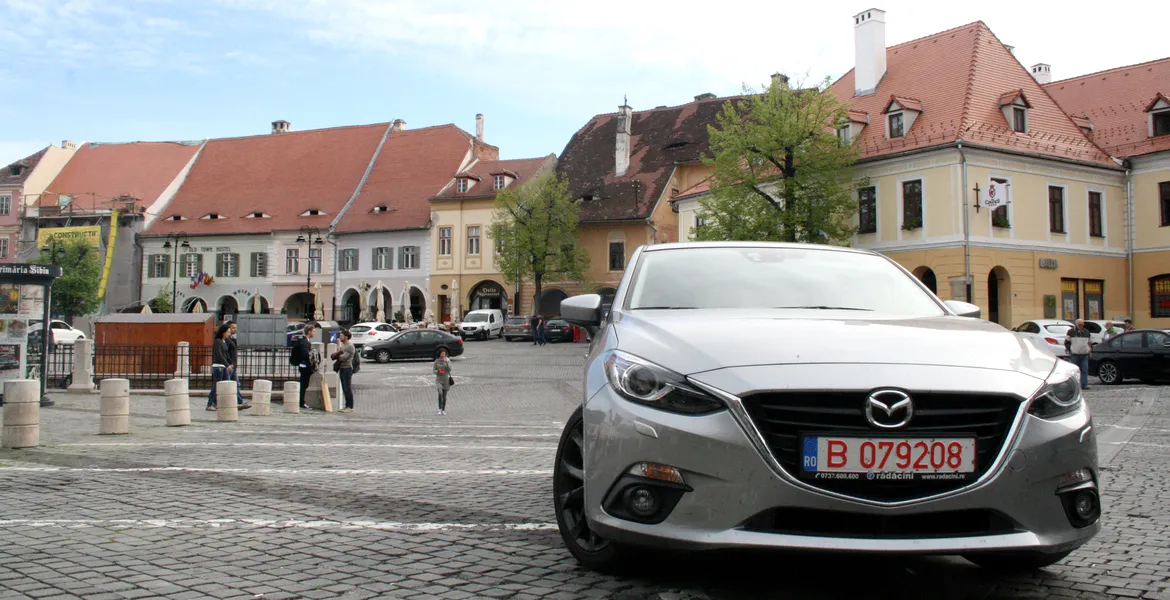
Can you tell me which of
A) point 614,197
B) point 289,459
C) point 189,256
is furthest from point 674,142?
point 289,459

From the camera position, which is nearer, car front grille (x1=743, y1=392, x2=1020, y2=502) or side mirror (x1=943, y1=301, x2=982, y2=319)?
car front grille (x1=743, y1=392, x2=1020, y2=502)

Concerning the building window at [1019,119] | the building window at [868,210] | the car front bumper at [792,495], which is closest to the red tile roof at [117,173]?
the building window at [868,210]

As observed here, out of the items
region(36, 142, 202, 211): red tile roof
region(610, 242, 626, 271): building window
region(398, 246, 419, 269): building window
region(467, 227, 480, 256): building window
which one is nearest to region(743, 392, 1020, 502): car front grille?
region(610, 242, 626, 271): building window

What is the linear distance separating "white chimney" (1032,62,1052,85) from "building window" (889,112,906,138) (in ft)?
59.8

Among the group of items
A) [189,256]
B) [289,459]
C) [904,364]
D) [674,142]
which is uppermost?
[674,142]

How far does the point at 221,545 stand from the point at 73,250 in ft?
233

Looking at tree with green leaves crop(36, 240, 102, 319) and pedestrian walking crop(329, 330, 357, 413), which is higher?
tree with green leaves crop(36, 240, 102, 319)

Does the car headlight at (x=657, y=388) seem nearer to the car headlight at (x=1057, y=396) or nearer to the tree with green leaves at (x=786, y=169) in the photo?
the car headlight at (x=1057, y=396)

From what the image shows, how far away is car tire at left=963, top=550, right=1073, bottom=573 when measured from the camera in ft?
11.8

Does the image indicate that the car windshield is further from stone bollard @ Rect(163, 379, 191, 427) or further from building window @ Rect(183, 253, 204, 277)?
building window @ Rect(183, 253, 204, 277)

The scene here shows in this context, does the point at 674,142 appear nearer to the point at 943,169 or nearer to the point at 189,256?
the point at 943,169

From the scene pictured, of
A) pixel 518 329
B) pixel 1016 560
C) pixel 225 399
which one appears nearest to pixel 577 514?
pixel 1016 560

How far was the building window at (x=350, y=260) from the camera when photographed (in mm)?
64375

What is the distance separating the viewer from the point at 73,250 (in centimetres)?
6750
